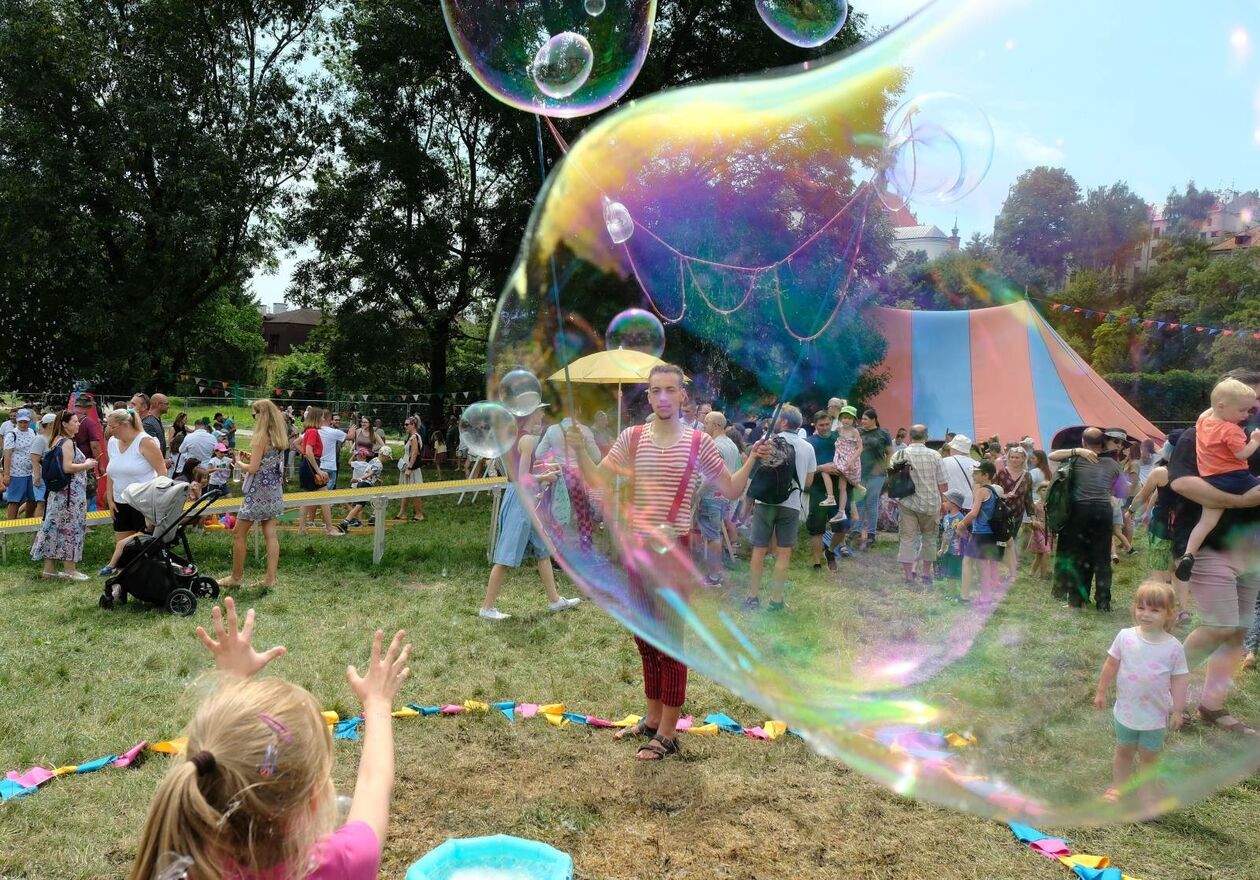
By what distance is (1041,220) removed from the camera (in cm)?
253

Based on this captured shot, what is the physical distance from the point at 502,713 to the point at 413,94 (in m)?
17.8

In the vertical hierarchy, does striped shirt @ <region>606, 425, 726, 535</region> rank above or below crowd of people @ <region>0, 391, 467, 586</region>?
above

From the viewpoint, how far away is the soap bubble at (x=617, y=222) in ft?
11.2

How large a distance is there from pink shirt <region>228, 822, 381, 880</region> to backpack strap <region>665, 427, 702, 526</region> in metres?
1.79

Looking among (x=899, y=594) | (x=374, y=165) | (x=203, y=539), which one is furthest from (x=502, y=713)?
(x=374, y=165)

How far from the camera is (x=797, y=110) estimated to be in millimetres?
3111

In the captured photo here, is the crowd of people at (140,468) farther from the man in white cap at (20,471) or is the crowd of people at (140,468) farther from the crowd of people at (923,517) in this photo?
the crowd of people at (923,517)

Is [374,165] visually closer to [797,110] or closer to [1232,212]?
[797,110]

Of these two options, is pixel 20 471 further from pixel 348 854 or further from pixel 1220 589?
pixel 1220 589

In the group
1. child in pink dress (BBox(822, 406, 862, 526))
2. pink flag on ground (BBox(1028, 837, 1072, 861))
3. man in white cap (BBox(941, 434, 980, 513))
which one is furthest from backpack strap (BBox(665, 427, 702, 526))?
pink flag on ground (BBox(1028, 837, 1072, 861))

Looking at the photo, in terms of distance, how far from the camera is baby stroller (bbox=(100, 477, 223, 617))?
688cm

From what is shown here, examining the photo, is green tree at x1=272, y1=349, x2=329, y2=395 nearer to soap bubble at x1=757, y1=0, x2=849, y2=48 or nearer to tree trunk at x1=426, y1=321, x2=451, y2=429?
tree trunk at x1=426, y1=321, x2=451, y2=429

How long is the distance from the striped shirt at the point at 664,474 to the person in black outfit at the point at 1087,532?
4.02ft

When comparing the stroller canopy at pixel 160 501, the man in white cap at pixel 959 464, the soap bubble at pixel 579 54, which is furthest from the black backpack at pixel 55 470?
the man in white cap at pixel 959 464
